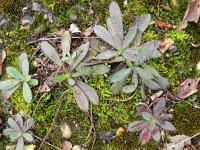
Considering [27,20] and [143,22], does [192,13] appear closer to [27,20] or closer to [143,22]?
[143,22]

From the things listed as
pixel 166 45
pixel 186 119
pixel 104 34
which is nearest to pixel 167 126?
pixel 186 119

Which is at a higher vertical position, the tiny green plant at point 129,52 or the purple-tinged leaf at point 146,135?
the tiny green plant at point 129,52

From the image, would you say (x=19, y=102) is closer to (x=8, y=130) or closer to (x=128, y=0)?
(x=8, y=130)

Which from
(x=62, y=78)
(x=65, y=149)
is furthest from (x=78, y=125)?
(x=62, y=78)

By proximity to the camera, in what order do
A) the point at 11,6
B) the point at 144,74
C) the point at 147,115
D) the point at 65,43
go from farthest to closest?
the point at 11,6
the point at 65,43
the point at 147,115
the point at 144,74

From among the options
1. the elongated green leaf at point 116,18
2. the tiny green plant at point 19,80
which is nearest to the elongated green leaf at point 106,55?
the elongated green leaf at point 116,18

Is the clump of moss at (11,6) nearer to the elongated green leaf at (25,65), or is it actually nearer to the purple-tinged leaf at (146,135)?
the elongated green leaf at (25,65)

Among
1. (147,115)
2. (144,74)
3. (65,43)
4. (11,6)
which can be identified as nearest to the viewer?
(144,74)
